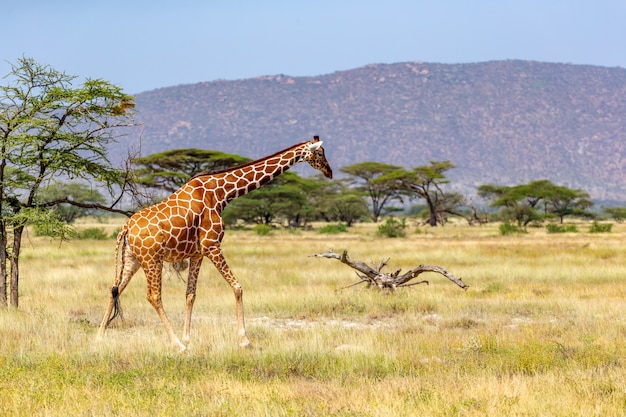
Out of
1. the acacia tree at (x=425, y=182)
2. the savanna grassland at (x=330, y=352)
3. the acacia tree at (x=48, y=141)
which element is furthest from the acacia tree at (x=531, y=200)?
the acacia tree at (x=48, y=141)

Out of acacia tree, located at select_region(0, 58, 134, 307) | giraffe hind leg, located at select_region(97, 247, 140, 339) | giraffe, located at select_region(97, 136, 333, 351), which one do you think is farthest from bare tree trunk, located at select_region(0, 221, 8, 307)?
giraffe hind leg, located at select_region(97, 247, 140, 339)

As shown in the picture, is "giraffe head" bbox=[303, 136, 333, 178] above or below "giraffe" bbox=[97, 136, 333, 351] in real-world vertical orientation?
above

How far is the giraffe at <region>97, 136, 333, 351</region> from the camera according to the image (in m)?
9.11

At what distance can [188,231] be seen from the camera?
9.20m

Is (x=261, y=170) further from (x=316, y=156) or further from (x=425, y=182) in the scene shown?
(x=425, y=182)

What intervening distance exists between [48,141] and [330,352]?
19.9 feet

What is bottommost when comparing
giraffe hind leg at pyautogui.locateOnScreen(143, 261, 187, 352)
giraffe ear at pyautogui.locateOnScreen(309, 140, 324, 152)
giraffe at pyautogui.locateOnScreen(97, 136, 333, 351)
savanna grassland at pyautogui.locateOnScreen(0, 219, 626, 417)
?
savanna grassland at pyautogui.locateOnScreen(0, 219, 626, 417)

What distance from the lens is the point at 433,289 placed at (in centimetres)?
1586

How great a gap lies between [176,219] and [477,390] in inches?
167

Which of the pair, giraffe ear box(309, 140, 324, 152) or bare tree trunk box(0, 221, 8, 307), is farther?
bare tree trunk box(0, 221, 8, 307)

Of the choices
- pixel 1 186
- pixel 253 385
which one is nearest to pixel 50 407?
pixel 253 385

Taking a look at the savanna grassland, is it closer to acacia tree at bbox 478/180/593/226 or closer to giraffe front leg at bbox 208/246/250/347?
giraffe front leg at bbox 208/246/250/347

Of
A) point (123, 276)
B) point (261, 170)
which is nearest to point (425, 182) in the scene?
point (261, 170)

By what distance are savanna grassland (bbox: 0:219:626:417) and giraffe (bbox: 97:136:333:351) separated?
659mm
